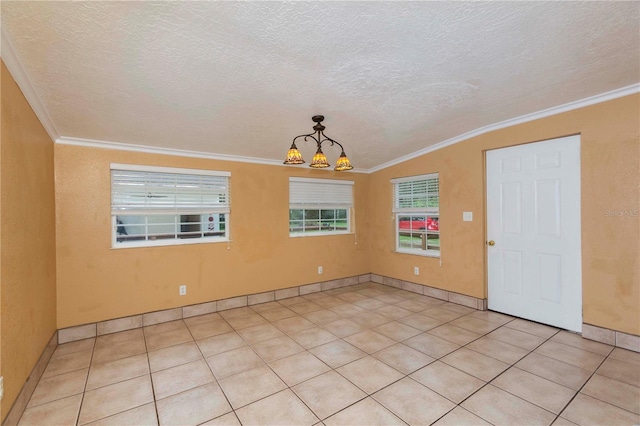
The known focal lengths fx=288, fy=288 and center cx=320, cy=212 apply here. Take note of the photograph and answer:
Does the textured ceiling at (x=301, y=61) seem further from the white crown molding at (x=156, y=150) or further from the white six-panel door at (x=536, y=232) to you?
the white six-panel door at (x=536, y=232)

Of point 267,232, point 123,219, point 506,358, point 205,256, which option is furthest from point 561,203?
point 123,219

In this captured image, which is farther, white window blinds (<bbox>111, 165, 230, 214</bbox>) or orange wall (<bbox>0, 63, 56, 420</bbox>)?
white window blinds (<bbox>111, 165, 230, 214</bbox>)

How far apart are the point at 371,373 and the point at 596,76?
10.3ft

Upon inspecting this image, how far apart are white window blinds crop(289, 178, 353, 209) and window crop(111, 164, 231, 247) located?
1.11 m

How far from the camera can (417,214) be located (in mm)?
4797

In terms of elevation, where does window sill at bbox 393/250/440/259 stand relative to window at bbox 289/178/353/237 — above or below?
below

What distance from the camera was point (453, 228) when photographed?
4.15m

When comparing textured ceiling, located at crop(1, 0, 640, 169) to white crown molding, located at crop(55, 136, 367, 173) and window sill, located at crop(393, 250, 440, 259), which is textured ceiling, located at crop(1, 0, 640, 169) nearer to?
white crown molding, located at crop(55, 136, 367, 173)

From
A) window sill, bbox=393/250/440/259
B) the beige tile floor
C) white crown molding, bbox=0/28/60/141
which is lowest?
the beige tile floor

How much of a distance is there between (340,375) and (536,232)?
9.14 feet

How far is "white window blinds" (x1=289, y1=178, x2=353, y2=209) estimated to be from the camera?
15.3 feet

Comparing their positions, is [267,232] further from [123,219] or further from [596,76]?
[596,76]

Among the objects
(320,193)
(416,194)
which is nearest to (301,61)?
(320,193)

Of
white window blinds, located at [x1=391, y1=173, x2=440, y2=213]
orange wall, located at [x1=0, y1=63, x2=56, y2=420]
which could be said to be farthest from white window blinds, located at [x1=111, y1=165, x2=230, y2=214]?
white window blinds, located at [x1=391, y1=173, x2=440, y2=213]
